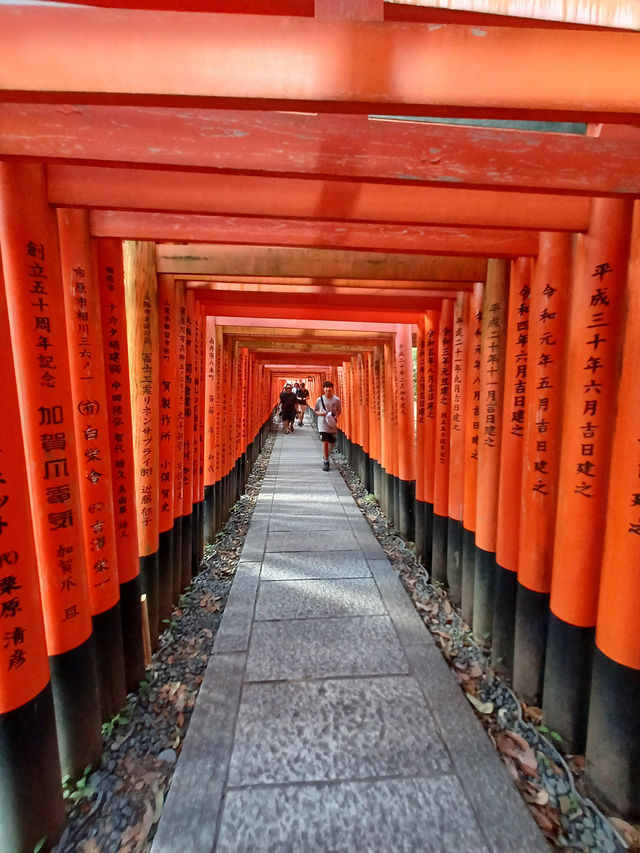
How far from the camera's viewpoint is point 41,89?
1.11 metres

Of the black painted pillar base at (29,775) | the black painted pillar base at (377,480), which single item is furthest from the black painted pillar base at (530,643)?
the black painted pillar base at (377,480)

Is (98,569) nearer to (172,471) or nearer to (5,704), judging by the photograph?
(5,704)

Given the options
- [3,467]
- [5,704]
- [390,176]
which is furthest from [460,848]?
[390,176]

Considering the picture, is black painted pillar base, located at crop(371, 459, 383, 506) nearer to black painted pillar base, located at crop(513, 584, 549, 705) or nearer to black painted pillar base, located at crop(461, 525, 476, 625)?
black painted pillar base, located at crop(461, 525, 476, 625)

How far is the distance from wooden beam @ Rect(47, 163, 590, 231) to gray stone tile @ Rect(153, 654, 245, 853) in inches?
115

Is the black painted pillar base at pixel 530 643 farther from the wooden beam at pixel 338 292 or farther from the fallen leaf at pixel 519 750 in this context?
the wooden beam at pixel 338 292

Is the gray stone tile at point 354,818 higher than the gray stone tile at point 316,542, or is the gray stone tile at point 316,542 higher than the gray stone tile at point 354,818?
the gray stone tile at point 354,818

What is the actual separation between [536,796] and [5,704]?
2575mm

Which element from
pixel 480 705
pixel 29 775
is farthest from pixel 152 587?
pixel 480 705

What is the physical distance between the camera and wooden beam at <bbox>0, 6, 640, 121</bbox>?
1.12 meters

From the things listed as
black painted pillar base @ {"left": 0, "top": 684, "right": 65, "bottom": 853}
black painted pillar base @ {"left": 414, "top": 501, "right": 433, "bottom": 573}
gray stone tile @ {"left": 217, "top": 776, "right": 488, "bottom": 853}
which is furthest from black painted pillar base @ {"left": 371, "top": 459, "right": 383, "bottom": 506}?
black painted pillar base @ {"left": 0, "top": 684, "right": 65, "bottom": 853}

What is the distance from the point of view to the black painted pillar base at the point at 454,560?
13.4 feet

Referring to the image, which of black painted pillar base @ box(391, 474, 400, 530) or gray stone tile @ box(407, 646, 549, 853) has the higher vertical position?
black painted pillar base @ box(391, 474, 400, 530)

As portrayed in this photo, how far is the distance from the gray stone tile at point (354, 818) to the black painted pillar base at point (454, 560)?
216cm
